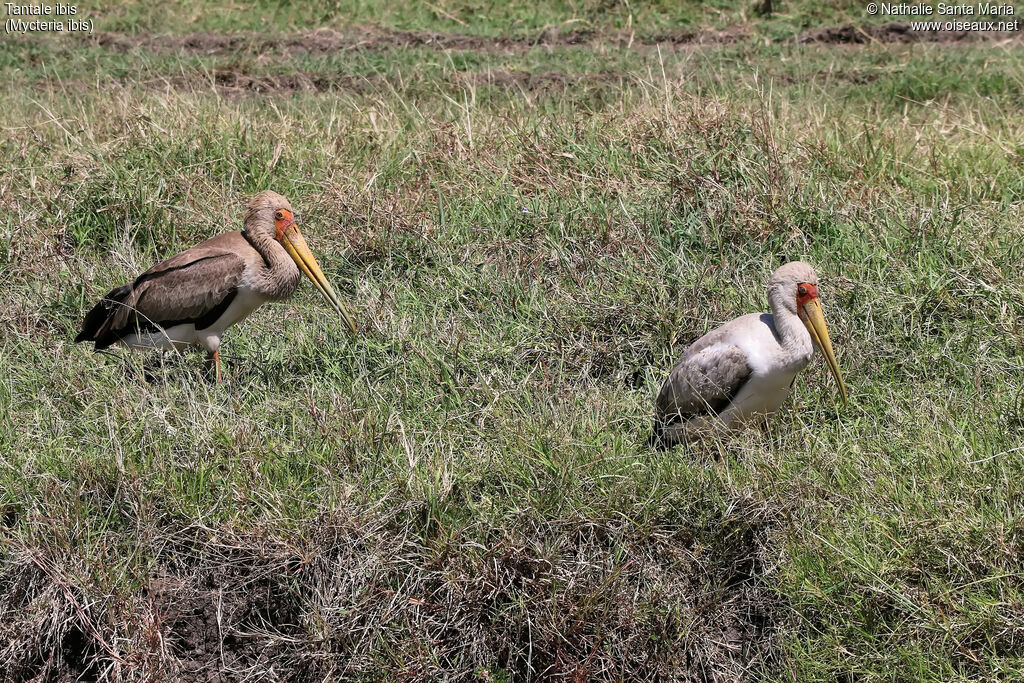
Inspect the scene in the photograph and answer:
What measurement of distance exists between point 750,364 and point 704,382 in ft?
0.57

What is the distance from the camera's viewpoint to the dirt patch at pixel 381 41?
945 centimetres

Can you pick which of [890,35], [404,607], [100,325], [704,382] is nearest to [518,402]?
[704,382]

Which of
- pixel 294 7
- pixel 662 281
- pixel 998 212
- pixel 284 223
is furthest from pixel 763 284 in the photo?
pixel 294 7

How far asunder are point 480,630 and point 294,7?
8.57 m

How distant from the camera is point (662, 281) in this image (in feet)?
15.7

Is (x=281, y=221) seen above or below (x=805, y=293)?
above

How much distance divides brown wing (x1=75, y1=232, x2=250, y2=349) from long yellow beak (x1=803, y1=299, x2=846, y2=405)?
2.38 meters

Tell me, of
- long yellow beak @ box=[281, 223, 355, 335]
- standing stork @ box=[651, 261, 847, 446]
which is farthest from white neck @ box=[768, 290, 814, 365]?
long yellow beak @ box=[281, 223, 355, 335]

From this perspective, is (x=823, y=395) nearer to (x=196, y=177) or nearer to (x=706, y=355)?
(x=706, y=355)

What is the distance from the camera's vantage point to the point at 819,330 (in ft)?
13.0

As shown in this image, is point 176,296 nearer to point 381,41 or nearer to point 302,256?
point 302,256

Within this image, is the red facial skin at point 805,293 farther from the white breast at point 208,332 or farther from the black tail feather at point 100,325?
the black tail feather at point 100,325

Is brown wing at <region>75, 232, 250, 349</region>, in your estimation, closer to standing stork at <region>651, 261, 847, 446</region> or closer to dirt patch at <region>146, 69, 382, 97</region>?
standing stork at <region>651, 261, 847, 446</region>

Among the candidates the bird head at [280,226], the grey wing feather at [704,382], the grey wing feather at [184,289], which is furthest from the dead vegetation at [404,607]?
the bird head at [280,226]
